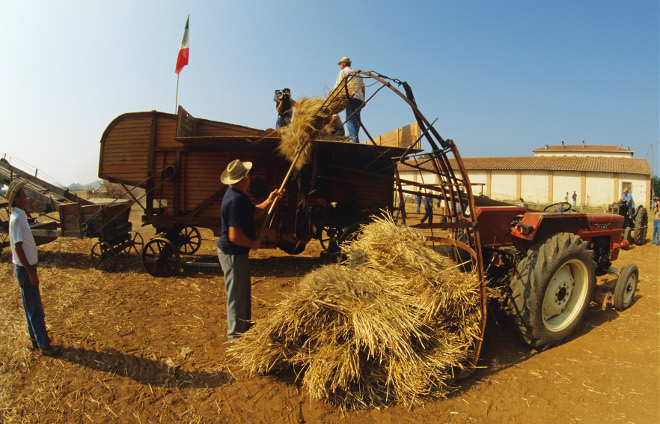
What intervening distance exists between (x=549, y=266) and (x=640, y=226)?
1168 cm

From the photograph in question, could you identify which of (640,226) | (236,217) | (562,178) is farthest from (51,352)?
(562,178)

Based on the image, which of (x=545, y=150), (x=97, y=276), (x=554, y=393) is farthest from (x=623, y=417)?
(x=545, y=150)

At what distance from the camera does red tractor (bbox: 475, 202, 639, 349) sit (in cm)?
351

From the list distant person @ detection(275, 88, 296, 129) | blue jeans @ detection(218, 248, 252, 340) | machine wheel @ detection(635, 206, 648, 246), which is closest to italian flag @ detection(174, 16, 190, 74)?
distant person @ detection(275, 88, 296, 129)

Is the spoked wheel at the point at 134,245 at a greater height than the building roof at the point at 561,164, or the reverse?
the building roof at the point at 561,164

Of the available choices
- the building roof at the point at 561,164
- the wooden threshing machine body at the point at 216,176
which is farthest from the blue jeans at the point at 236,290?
the building roof at the point at 561,164

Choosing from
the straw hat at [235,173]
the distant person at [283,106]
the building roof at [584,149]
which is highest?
the building roof at [584,149]

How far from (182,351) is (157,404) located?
89 centimetres

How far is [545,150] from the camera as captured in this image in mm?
56594

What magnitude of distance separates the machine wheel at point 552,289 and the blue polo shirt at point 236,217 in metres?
2.78

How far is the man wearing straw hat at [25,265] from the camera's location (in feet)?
10.7

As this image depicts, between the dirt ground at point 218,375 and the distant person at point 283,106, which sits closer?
the dirt ground at point 218,375

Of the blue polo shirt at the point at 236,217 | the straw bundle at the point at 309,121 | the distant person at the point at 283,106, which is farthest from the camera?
the distant person at the point at 283,106

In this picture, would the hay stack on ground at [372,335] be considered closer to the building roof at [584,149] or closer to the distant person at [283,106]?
the distant person at [283,106]
